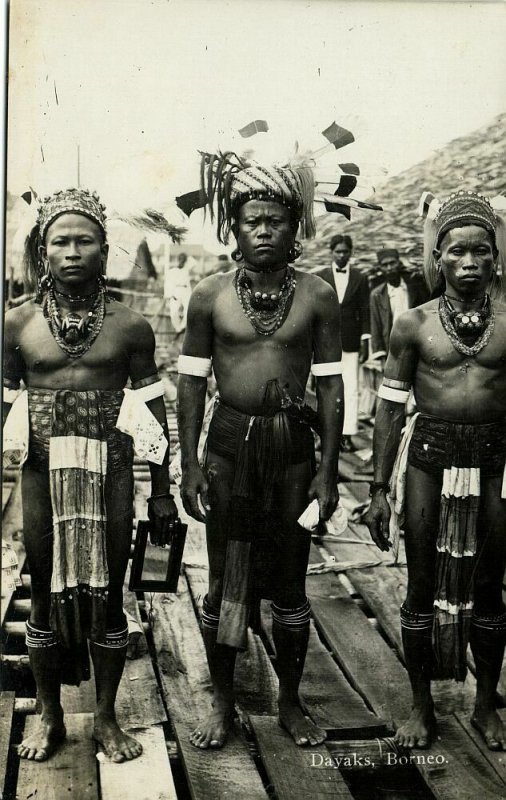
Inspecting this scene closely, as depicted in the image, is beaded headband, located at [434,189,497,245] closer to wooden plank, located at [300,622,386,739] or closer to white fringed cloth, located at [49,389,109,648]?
white fringed cloth, located at [49,389,109,648]

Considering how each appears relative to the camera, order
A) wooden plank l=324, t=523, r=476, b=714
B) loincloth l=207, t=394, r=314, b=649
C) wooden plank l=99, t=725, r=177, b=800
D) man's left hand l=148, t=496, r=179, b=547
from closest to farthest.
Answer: wooden plank l=99, t=725, r=177, b=800, loincloth l=207, t=394, r=314, b=649, man's left hand l=148, t=496, r=179, b=547, wooden plank l=324, t=523, r=476, b=714

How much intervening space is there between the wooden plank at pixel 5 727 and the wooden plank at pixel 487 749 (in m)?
1.82

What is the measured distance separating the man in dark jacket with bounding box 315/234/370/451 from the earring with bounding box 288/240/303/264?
190mm

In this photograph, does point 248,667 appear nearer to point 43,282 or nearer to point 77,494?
point 77,494

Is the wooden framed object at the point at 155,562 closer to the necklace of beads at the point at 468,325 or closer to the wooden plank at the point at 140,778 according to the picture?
the wooden plank at the point at 140,778

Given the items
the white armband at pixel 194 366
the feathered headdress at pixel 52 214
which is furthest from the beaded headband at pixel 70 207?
the white armband at pixel 194 366

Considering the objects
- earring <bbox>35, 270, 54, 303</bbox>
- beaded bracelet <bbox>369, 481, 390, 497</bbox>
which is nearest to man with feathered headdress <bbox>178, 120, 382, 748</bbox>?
beaded bracelet <bbox>369, 481, 390, 497</bbox>

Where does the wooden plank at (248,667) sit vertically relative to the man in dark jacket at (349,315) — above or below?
below

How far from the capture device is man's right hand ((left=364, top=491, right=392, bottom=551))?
4.04 meters

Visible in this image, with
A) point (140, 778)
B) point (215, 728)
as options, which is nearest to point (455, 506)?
point (215, 728)

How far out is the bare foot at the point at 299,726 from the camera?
3900 millimetres

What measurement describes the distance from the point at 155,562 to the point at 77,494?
44 cm

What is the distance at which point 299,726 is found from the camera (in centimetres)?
392

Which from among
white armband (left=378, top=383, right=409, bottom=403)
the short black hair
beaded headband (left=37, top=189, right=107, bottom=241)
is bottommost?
white armband (left=378, top=383, right=409, bottom=403)
